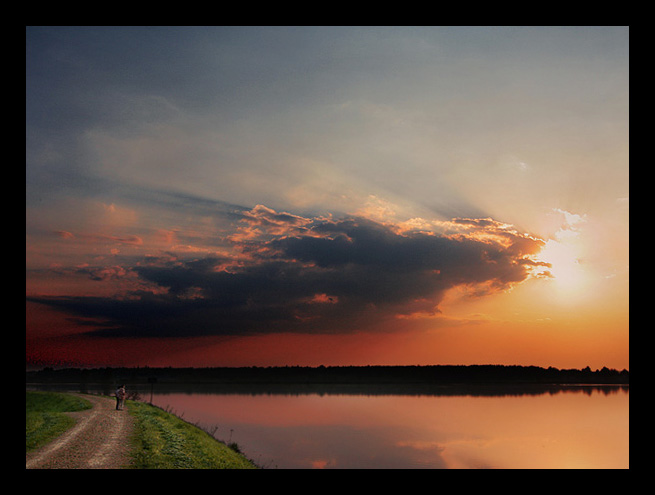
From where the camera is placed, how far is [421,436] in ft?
174

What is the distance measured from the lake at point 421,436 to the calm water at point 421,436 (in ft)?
0.28

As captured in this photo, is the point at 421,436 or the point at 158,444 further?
the point at 421,436

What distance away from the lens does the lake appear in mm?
40781

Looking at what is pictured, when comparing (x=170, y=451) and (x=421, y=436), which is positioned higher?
(x=170, y=451)

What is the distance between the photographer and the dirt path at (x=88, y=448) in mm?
20109

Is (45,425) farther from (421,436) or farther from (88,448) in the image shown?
(421,436)

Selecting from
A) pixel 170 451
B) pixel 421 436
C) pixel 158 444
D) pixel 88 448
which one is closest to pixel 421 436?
pixel 421 436

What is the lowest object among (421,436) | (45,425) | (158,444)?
(421,436)

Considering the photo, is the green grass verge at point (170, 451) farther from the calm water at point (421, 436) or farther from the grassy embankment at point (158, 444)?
the calm water at point (421, 436)

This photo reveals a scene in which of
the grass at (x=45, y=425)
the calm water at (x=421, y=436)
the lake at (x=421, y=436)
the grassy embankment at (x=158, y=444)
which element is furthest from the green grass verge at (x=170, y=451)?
the calm water at (x=421, y=436)

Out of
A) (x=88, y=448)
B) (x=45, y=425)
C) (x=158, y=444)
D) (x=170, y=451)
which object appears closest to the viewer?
(x=88, y=448)

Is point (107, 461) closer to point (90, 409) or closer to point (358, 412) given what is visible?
point (90, 409)

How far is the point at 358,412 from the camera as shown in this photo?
7625cm
